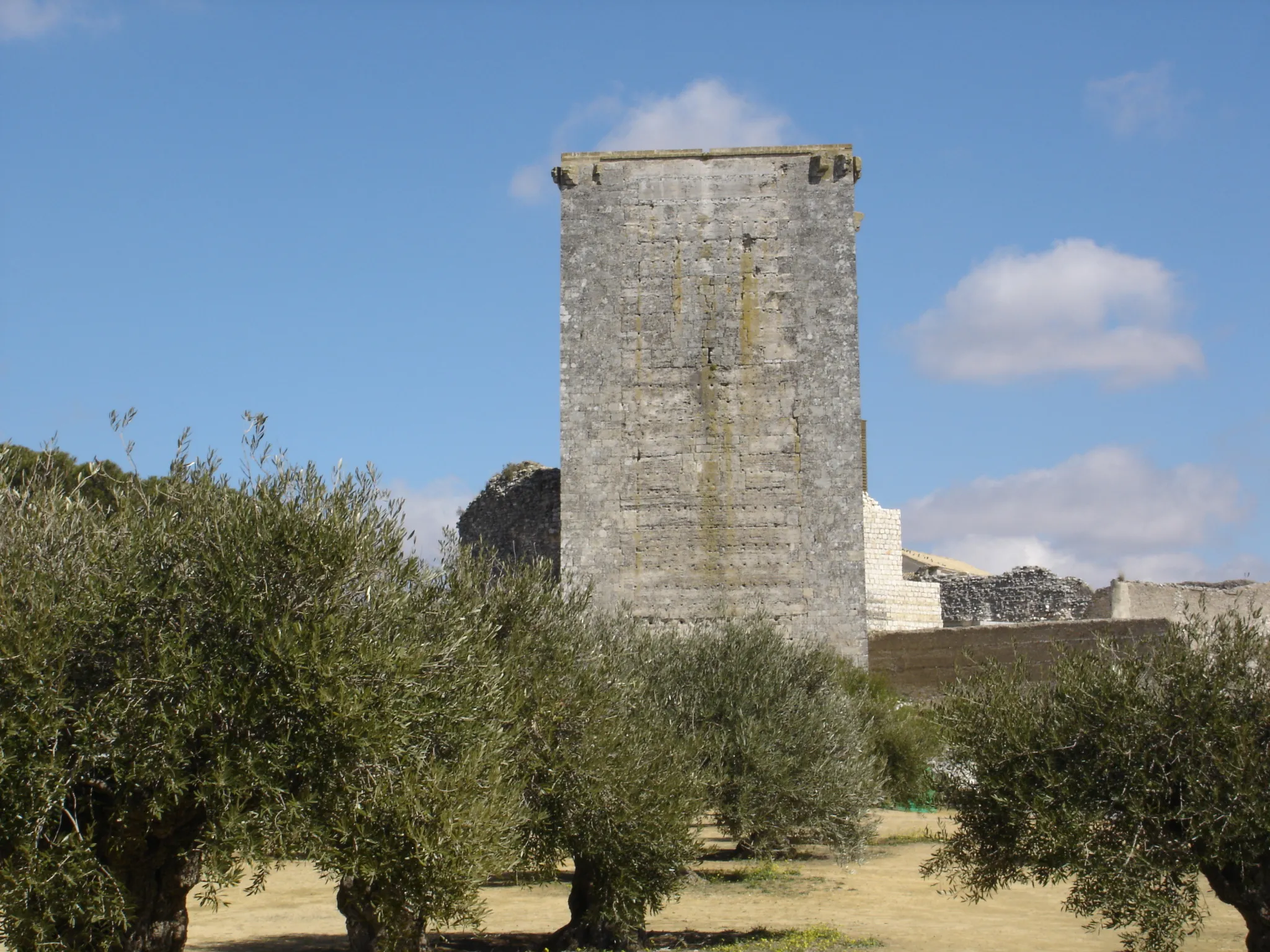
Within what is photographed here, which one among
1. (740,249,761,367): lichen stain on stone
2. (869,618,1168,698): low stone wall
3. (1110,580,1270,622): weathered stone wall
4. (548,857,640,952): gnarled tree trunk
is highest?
(740,249,761,367): lichen stain on stone

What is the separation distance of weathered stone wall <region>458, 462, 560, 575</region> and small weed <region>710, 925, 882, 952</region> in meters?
11.2

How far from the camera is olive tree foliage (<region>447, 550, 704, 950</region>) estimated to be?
10.3 metres

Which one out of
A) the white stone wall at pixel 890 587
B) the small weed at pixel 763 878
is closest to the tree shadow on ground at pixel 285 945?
the small weed at pixel 763 878

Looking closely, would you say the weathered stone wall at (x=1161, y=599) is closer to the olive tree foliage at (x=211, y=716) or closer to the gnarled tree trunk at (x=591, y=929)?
the gnarled tree trunk at (x=591, y=929)

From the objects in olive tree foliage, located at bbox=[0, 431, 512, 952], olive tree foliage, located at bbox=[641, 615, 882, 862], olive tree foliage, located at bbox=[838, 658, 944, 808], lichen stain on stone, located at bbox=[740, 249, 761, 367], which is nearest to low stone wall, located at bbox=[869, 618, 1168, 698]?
olive tree foliage, located at bbox=[838, 658, 944, 808]

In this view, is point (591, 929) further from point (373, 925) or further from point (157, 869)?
point (157, 869)

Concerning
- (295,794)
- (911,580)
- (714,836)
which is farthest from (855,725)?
(911,580)

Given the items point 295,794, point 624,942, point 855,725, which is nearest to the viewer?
point 295,794

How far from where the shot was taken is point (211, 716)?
7121mm

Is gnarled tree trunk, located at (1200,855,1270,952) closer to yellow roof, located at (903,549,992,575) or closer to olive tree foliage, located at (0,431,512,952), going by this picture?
olive tree foliage, located at (0,431,512,952)

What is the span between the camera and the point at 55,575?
7398 mm

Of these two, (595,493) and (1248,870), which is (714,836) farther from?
(1248,870)

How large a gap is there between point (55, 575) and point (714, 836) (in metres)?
13.6

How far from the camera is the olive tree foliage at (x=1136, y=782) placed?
26.6 ft
